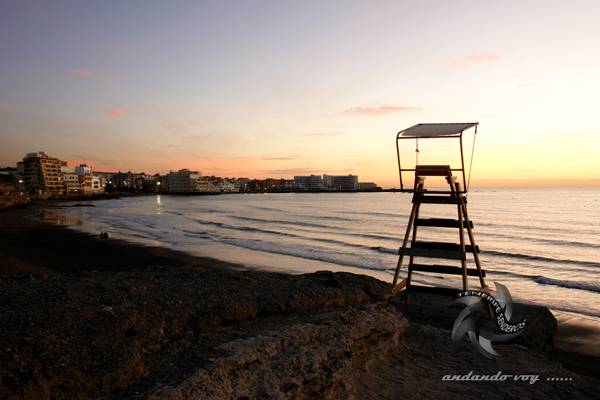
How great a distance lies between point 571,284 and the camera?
64.3 ft

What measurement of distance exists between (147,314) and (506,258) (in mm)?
26788

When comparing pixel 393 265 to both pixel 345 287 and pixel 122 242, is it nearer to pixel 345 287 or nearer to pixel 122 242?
pixel 345 287

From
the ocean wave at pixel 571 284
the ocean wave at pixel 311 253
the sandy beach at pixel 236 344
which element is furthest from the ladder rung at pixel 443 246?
the ocean wave at pixel 311 253

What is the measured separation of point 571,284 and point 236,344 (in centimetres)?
1993

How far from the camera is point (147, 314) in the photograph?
20.1 feet

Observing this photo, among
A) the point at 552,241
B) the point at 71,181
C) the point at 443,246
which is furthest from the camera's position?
the point at 71,181

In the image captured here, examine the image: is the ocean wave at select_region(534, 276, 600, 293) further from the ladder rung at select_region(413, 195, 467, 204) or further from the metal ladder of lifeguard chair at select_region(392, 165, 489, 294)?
the ladder rung at select_region(413, 195, 467, 204)

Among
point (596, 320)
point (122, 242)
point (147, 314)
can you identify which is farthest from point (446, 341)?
point (122, 242)

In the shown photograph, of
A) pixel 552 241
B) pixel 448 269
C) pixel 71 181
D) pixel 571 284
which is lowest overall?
pixel 552 241

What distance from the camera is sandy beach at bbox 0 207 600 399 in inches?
188

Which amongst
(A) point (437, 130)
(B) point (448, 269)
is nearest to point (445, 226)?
(B) point (448, 269)

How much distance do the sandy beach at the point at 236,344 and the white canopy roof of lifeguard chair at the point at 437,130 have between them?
3629mm

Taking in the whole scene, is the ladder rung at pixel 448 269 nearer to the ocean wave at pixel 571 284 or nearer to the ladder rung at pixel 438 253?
the ladder rung at pixel 438 253

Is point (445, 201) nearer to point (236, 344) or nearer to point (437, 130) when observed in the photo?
point (437, 130)
